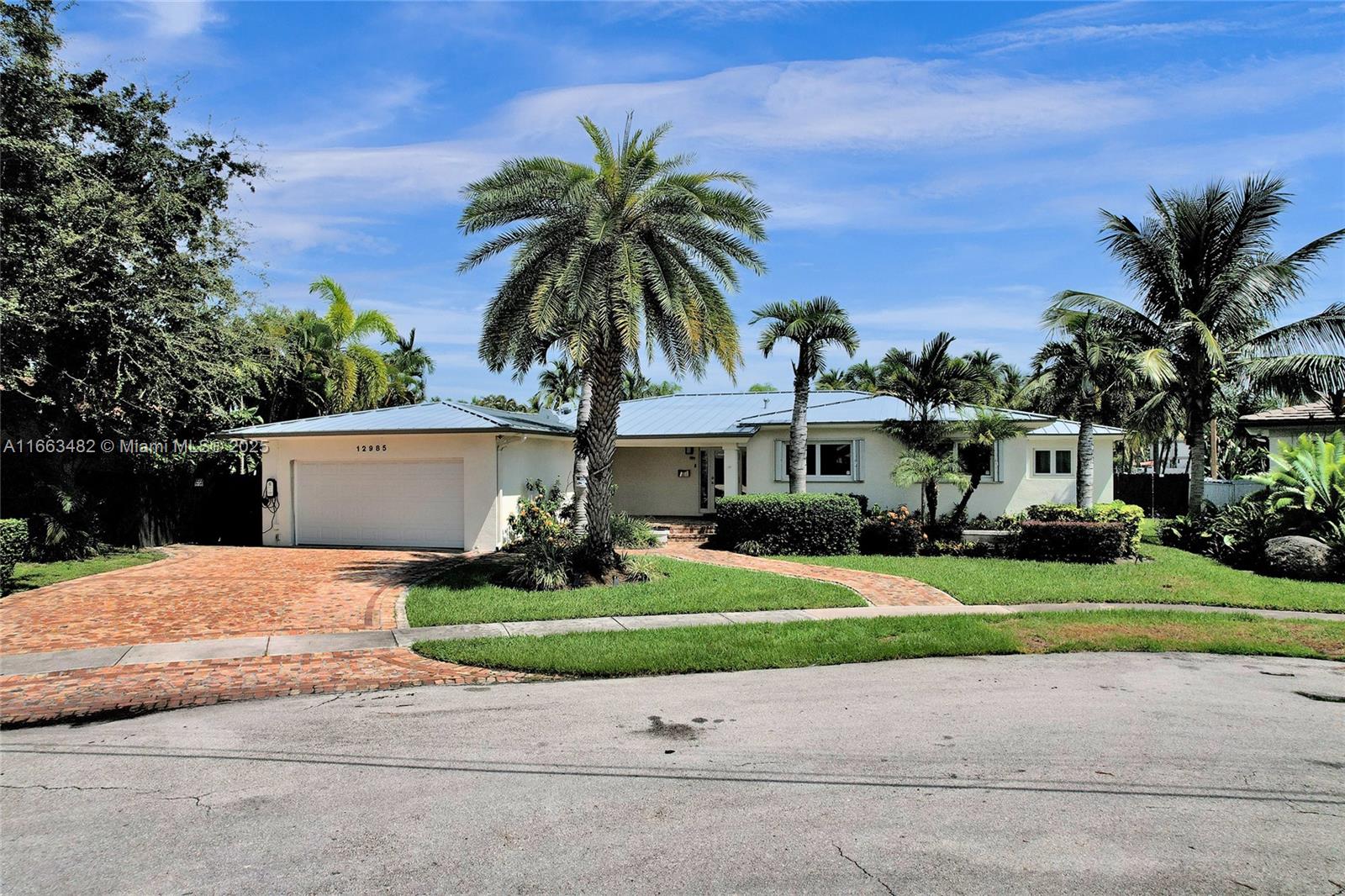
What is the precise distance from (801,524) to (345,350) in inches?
685

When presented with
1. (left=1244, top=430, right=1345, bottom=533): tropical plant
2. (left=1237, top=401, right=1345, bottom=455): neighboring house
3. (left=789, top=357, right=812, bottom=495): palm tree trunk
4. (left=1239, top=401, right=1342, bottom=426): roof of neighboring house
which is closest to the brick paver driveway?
(left=789, top=357, right=812, bottom=495): palm tree trunk

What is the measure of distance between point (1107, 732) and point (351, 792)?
5.76 m

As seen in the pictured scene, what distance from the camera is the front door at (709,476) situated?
2537cm

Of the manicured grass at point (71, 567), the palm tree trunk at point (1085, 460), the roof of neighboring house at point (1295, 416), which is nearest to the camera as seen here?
the manicured grass at point (71, 567)

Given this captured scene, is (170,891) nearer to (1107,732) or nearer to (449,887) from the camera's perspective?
(449,887)

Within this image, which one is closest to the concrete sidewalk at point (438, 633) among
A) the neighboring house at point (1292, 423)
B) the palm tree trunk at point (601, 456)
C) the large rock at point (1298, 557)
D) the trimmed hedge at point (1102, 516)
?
the palm tree trunk at point (601, 456)

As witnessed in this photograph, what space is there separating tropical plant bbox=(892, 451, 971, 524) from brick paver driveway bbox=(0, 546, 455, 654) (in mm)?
10708

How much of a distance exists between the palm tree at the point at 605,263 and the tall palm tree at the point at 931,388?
6.79 metres

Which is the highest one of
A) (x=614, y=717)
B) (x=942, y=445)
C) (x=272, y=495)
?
(x=942, y=445)

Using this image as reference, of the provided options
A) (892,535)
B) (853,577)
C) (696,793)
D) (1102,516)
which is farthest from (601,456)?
(1102,516)

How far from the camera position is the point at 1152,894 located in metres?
3.85

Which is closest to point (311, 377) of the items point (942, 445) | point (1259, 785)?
point (942, 445)

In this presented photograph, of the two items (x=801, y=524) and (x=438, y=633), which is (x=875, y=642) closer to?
(x=438, y=633)

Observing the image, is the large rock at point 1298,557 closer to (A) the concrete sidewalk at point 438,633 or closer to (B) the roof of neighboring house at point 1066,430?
(A) the concrete sidewalk at point 438,633
